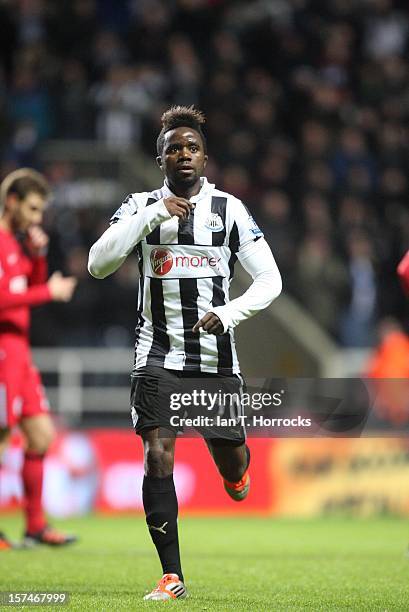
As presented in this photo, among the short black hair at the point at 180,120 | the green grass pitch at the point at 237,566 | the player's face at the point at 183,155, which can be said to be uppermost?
the short black hair at the point at 180,120

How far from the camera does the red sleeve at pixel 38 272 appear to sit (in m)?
7.80

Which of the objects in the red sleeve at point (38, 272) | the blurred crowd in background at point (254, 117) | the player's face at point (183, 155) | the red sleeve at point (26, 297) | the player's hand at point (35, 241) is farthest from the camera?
the blurred crowd in background at point (254, 117)

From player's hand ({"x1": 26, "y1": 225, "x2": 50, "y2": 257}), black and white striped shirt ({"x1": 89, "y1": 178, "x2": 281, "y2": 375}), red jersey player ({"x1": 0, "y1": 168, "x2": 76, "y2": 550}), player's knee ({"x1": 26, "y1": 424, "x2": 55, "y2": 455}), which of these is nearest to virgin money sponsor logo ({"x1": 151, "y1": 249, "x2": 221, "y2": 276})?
black and white striped shirt ({"x1": 89, "y1": 178, "x2": 281, "y2": 375})

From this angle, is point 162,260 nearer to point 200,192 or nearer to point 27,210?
point 200,192

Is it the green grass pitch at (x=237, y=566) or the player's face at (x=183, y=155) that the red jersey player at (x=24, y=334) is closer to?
the green grass pitch at (x=237, y=566)

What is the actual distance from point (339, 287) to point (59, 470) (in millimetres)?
3758

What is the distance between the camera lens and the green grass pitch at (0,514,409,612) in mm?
5125

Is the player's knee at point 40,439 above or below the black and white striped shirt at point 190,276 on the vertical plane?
below

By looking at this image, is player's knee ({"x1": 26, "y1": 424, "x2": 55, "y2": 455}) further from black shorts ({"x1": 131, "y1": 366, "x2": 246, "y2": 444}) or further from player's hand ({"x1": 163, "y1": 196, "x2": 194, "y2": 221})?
player's hand ({"x1": 163, "y1": 196, "x2": 194, "y2": 221})

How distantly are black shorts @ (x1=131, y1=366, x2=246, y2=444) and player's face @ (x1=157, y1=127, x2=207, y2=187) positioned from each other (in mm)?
881

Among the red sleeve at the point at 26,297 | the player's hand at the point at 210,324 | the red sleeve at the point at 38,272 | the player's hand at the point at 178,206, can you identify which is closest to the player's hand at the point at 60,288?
the red sleeve at the point at 26,297

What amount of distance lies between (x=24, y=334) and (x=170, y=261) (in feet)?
8.64

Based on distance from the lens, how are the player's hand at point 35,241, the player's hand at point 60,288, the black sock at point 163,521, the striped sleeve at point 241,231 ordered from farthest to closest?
the player's hand at point 35,241
the player's hand at point 60,288
the striped sleeve at point 241,231
the black sock at point 163,521

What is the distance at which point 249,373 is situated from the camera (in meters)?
12.7
